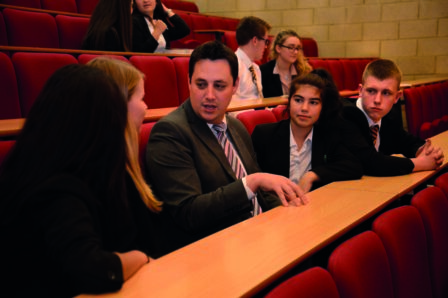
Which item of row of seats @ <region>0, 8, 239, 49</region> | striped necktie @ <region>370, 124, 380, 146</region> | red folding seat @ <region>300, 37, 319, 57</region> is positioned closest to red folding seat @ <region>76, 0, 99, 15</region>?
row of seats @ <region>0, 8, 239, 49</region>

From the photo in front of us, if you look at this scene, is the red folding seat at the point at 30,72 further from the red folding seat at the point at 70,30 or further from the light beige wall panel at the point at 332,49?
the light beige wall panel at the point at 332,49

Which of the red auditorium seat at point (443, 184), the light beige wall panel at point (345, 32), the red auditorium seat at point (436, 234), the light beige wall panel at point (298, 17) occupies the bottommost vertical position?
the red auditorium seat at point (436, 234)

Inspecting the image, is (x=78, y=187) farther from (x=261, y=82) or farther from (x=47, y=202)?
(x=261, y=82)

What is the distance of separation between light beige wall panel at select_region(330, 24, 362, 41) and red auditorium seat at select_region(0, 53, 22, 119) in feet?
9.21

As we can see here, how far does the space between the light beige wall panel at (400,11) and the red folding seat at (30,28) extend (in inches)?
95.9

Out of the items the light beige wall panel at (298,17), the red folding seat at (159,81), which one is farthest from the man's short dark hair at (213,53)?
the light beige wall panel at (298,17)

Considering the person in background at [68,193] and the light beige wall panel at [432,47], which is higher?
the light beige wall panel at [432,47]

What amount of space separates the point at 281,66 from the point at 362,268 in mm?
1594

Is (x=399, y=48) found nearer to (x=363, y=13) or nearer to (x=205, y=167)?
(x=363, y=13)

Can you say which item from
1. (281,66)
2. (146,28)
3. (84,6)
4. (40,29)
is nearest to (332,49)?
(281,66)

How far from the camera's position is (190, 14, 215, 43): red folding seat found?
9.59 ft

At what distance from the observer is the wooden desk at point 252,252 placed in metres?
0.46

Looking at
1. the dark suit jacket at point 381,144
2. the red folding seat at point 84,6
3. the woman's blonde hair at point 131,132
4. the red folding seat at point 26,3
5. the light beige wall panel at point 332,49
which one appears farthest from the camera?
the light beige wall panel at point 332,49

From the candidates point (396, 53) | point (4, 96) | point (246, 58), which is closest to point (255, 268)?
point (4, 96)
